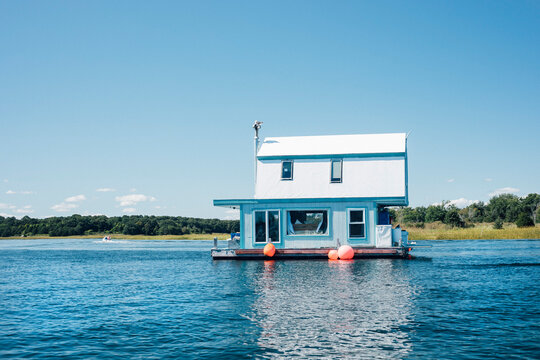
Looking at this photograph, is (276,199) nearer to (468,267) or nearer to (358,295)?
(468,267)

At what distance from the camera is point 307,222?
116 feet

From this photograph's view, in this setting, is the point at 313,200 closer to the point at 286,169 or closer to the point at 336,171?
the point at 336,171

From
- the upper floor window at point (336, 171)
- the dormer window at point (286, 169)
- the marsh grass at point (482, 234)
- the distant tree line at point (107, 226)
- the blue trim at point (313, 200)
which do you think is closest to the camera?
the blue trim at point (313, 200)

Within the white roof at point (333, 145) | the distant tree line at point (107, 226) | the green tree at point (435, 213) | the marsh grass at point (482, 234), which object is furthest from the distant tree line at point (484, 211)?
the white roof at point (333, 145)

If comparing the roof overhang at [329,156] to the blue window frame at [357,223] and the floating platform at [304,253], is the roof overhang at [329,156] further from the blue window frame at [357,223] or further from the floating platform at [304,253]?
the floating platform at [304,253]

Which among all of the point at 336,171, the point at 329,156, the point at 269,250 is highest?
the point at 329,156

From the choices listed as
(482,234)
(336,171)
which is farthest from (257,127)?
(482,234)

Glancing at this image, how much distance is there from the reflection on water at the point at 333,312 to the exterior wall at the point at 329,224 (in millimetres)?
6085

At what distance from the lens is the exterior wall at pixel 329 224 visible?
3425cm

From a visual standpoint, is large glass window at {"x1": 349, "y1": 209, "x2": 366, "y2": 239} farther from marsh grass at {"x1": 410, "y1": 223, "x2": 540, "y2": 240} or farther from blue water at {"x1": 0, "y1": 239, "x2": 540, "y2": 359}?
marsh grass at {"x1": 410, "y1": 223, "x2": 540, "y2": 240}

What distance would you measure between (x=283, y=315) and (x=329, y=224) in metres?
18.7

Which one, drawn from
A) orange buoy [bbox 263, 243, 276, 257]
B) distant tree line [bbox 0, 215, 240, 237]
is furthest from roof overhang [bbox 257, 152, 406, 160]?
distant tree line [bbox 0, 215, 240, 237]

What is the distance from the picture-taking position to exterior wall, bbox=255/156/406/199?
3488 centimetres

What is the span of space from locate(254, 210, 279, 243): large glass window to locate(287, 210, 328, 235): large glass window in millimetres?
908
